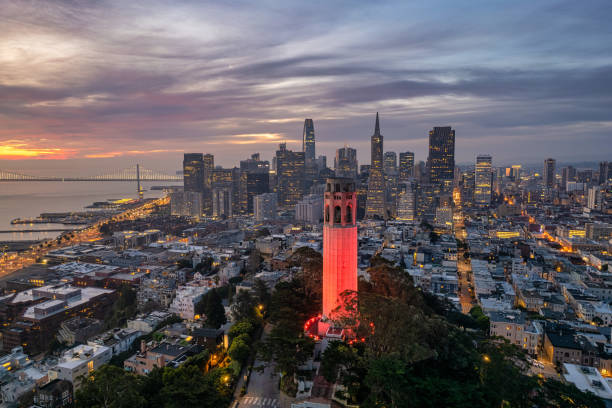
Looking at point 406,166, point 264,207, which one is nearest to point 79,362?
point 264,207

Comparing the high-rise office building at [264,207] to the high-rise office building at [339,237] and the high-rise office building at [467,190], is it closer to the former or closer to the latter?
the high-rise office building at [467,190]

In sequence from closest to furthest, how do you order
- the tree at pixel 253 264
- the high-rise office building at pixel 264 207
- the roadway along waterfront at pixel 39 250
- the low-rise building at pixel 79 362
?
the low-rise building at pixel 79 362 → the tree at pixel 253 264 → the roadway along waterfront at pixel 39 250 → the high-rise office building at pixel 264 207

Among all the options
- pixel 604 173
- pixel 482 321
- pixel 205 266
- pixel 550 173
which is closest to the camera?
pixel 482 321

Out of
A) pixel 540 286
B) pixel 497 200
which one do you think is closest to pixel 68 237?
pixel 540 286

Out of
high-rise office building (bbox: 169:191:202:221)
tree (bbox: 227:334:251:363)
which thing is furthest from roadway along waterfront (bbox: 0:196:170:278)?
tree (bbox: 227:334:251:363)

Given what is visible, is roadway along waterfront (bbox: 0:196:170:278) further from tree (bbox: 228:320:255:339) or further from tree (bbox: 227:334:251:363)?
tree (bbox: 227:334:251:363)

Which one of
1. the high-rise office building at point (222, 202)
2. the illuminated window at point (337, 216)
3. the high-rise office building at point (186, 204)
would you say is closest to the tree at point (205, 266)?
the illuminated window at point (337, 216)

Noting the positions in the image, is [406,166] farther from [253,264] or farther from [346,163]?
[253,264]

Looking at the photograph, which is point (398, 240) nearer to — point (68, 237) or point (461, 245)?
point (461, 245)
